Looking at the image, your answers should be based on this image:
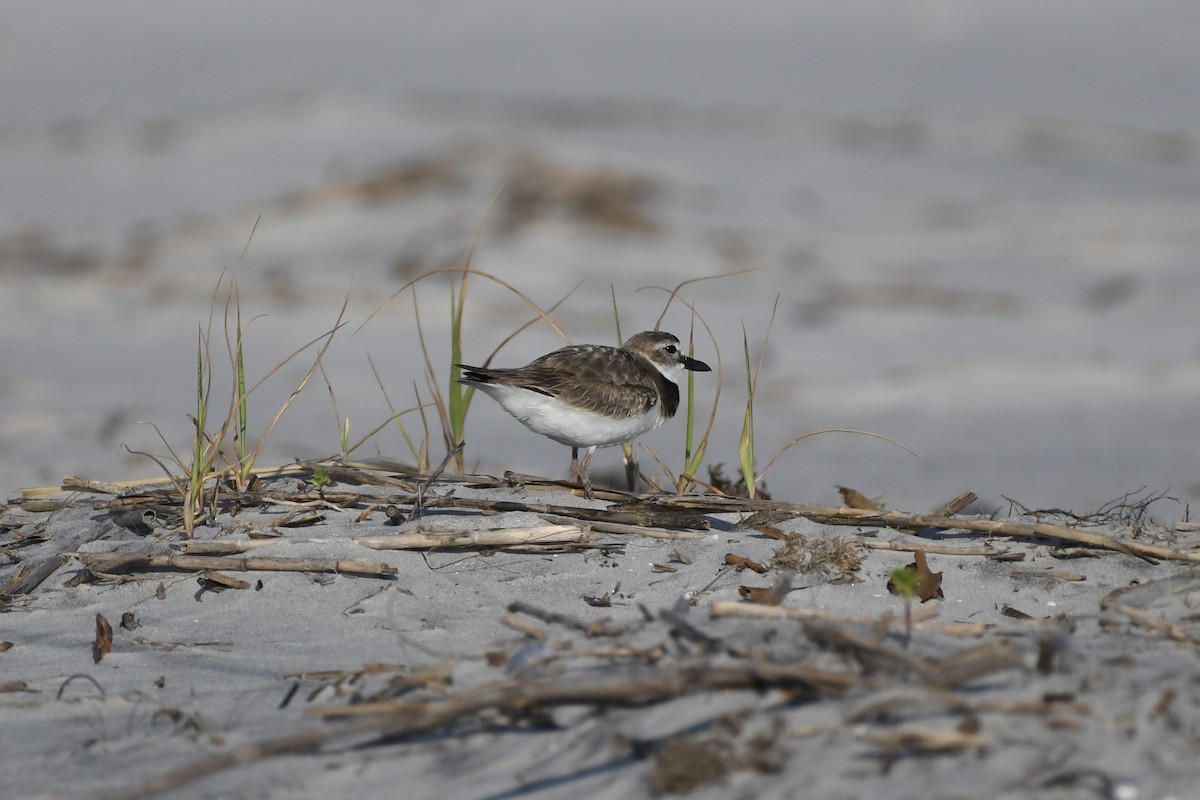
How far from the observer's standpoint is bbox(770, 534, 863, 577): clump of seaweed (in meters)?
3.83

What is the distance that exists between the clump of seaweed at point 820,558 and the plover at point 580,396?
1.19 metres

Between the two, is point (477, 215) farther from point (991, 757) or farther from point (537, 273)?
point (991, 757)

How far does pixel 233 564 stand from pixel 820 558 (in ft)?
5.90

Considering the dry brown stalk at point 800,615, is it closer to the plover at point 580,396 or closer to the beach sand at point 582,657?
the beach sand at point 582,657

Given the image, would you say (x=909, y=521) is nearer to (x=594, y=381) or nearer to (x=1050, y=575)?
(x=1050, y=575)

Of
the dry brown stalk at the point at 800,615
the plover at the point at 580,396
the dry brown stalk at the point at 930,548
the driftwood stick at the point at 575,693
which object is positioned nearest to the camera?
the driftwood stick at the point at 575,693

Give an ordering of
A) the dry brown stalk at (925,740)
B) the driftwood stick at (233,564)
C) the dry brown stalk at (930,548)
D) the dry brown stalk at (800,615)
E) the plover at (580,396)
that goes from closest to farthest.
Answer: the dry brown stalk at (925,740)
the dry brown stalk at (800,615)
the driftwood stick at (233,564)
the dry brown stalk at (930,548)
the plover at (580,396)

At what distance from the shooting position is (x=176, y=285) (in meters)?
12.7

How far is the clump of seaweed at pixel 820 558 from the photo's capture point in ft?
12.6

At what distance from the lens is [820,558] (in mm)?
3844

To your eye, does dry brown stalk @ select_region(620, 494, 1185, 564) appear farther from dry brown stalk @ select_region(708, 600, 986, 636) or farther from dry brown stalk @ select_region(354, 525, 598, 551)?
dry brown stalk @ select_region(708, 600, 986, 636)

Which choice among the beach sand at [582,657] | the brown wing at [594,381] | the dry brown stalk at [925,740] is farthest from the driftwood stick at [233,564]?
the dry brown stalk at [925,740]

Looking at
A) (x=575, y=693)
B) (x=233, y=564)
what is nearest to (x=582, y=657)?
(x=575, y=693)

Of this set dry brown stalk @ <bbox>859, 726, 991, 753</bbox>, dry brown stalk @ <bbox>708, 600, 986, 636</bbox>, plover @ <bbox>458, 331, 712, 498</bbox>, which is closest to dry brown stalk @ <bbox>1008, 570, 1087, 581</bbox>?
dry brown stalk @ <bbox>708, 600, 986, 636</bbox>
